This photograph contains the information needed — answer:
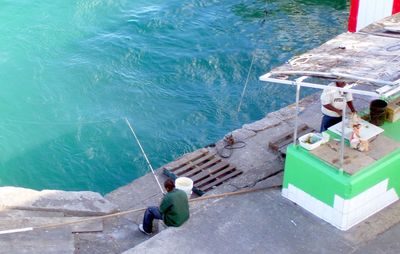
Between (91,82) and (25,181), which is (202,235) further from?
(91,82)

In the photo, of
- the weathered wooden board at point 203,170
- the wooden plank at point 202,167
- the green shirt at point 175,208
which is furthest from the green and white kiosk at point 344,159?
the wooden plank at point 202,167

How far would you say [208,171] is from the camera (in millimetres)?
11703

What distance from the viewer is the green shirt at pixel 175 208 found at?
890 cm

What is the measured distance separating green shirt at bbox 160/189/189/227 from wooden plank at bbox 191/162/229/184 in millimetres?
2351

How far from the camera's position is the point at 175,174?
1166 cm

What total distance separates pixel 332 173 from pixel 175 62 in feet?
30.0

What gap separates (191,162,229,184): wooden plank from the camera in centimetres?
1153

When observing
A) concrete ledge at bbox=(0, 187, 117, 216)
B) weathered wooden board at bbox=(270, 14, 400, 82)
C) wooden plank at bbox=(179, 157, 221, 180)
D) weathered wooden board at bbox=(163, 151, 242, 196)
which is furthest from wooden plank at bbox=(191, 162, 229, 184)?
weathered wooden board at bbox=(270, 14, 400, 82)

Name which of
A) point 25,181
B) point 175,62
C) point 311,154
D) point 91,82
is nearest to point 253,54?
point 175,62

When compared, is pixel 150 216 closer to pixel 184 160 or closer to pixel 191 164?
pixel 191 164

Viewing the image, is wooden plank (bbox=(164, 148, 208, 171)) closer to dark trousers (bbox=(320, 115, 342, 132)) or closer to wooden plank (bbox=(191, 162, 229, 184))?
wooden plank (bbox=(191, 162, 229, 184))

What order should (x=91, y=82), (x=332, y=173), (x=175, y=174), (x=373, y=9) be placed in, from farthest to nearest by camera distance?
(x=91, y=82)
(x=373, y=9)
(x=175, y=174)
(x=332, y=173)

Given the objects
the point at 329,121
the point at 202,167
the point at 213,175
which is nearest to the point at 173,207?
the point at 213,175

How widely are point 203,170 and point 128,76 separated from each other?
5741mm
